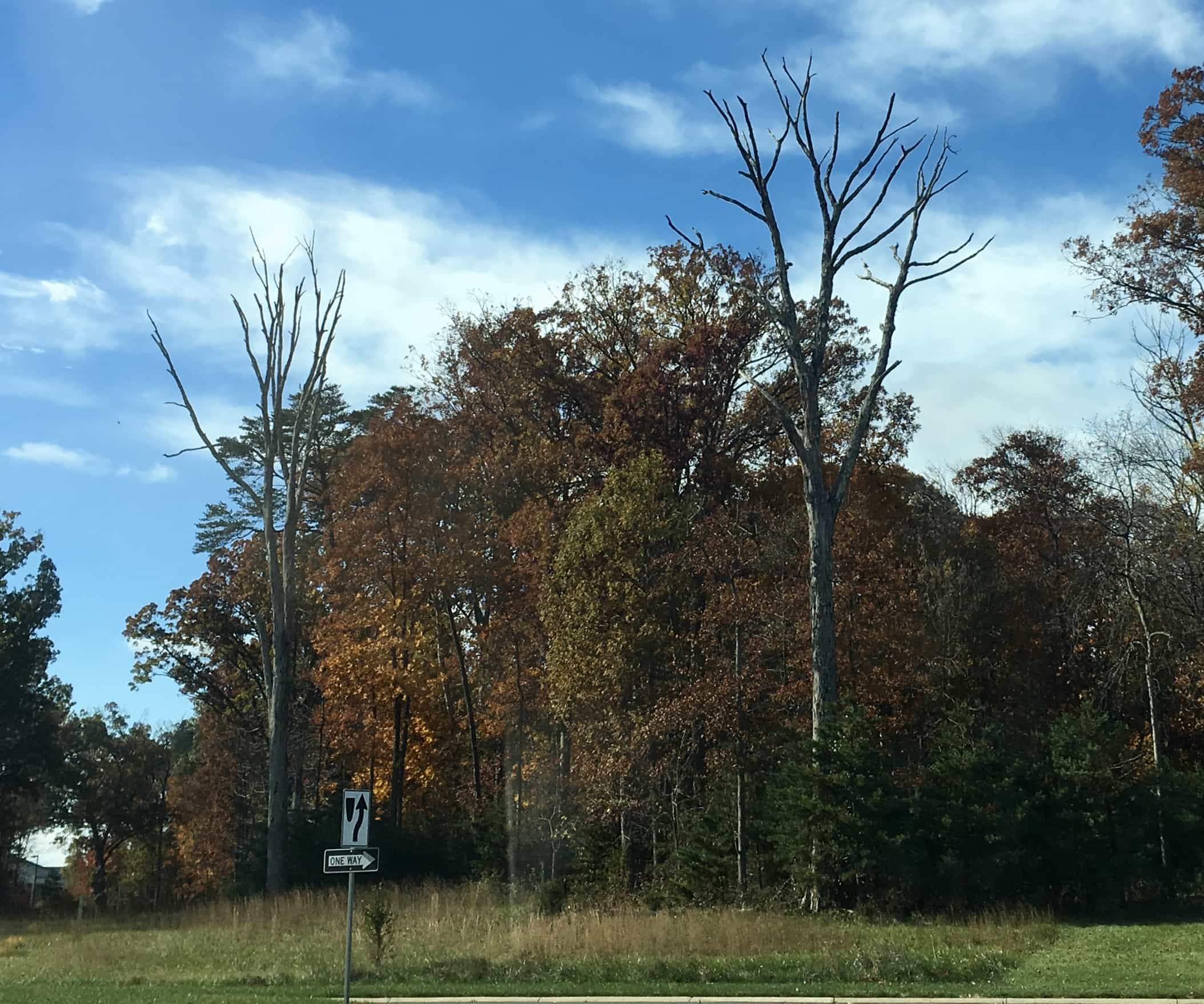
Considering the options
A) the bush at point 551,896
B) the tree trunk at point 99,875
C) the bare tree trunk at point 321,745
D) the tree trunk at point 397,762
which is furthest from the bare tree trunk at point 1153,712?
the tree trunk at point 99,875

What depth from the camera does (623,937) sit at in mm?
17453

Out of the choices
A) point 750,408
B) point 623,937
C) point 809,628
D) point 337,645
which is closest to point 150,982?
point 623,937

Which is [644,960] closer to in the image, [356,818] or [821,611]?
[356,818]

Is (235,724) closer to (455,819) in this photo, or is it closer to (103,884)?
(455,819)

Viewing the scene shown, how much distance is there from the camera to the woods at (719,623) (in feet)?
70.9

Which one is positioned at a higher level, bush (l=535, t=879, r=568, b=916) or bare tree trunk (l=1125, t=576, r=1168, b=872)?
bare tree trunk (l=1125, t=576, r=1168, b=872)

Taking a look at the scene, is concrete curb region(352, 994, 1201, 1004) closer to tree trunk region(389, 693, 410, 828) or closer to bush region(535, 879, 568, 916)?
bush region(535, 879, 568, 916)

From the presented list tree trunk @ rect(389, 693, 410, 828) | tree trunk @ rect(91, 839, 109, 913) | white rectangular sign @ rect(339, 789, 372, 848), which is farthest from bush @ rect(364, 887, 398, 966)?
tree trunk @ rect(91, 839, 109, 913)

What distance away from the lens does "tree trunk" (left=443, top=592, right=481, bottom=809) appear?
119 ft

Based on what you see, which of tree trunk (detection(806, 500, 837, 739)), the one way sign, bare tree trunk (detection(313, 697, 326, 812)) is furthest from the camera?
bare tree trunk (detection(313, 697, 326, 812))

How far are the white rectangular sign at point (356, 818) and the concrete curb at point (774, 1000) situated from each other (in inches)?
109

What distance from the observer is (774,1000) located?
12.8 m

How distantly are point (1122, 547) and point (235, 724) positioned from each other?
36634 millimetres

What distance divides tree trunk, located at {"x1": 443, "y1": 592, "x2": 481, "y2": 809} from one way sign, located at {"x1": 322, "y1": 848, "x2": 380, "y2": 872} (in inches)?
932
